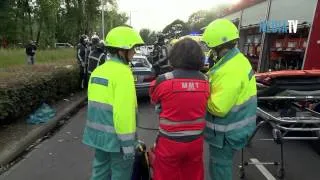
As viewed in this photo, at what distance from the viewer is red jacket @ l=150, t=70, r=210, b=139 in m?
3.79

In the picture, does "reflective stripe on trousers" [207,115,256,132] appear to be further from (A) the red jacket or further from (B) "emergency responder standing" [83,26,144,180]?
(B) "emergency responder standing" [83,26,144,180]

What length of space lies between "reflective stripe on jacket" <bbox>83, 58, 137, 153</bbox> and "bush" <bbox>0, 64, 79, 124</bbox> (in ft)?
14.5

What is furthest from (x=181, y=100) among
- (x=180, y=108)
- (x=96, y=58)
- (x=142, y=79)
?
(x=142, y=79)

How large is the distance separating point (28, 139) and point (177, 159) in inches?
200

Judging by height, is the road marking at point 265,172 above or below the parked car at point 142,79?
below

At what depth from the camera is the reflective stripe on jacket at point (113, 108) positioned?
3988 millimetres

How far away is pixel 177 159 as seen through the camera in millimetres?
3861

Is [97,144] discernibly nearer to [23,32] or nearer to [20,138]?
[20,138]

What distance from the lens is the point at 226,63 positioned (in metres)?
4.29

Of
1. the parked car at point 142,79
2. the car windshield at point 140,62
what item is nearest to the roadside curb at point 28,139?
the parked car at point 142,79

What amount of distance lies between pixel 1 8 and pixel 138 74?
4089 cm

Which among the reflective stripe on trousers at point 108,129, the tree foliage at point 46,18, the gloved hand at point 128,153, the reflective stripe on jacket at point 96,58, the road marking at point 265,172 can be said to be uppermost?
the tree foliage at point 46,18

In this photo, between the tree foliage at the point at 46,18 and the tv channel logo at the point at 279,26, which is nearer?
the tv channel logo at the point at 279,26

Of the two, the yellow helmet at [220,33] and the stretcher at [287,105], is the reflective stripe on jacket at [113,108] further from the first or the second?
the stretcher at [287,105]
